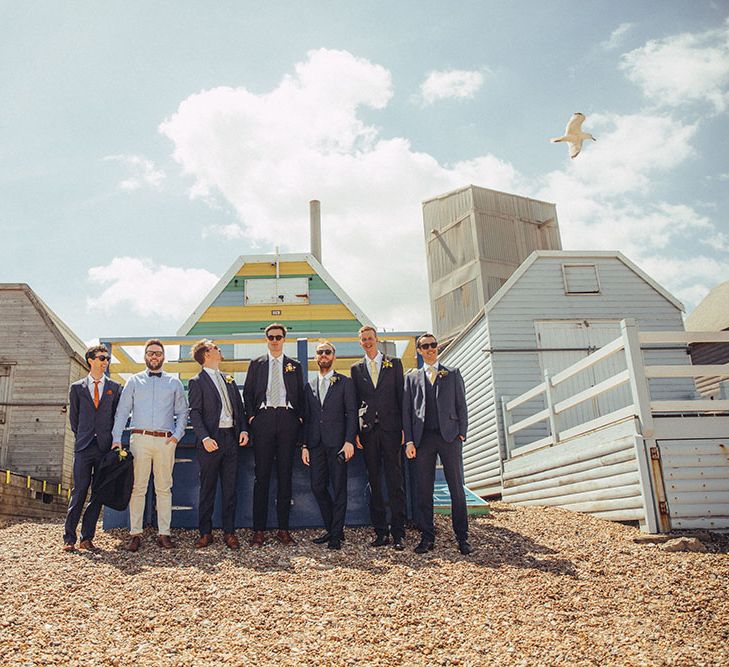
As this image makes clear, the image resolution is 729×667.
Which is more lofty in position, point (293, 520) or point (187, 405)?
point (187, 405)

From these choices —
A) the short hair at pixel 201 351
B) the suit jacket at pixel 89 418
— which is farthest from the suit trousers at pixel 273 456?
the suit jacket at pixel 89 418

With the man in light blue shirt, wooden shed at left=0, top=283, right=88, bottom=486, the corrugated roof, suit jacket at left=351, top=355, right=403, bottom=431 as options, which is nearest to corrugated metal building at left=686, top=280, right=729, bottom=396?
the corrugated roof

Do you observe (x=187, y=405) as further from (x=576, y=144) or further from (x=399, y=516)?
(x=576, y=144)

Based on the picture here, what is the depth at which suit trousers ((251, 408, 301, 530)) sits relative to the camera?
5.85 m

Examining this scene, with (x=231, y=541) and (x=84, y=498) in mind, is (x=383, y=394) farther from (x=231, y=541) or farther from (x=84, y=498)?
(x=84, y=498)

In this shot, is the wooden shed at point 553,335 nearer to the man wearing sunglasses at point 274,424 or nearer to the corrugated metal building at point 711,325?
the corrugated metal building at point 711,325

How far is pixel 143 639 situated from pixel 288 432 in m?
2.55

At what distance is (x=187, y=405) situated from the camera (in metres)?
6.22

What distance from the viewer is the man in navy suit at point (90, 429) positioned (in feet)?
19.0

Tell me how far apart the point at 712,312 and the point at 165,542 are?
20893 millimetres

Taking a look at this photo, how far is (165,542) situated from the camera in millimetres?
5609

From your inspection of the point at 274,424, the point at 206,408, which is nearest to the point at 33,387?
the point at 206,408

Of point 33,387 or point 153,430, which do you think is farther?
point 33,387

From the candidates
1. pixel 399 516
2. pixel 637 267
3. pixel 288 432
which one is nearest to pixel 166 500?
pixel 288 432
